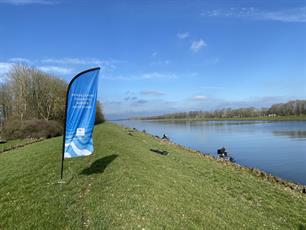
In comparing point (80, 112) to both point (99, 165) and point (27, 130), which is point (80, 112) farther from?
point (27, 130)

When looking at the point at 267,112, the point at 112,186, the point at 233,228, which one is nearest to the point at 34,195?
the point at 112,186

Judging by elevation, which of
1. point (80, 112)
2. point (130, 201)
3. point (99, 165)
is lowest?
point (130, 201)

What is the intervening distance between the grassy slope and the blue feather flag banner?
4.46ft

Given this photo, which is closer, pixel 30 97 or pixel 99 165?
pixel 99 165

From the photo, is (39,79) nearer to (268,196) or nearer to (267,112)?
(268,196)

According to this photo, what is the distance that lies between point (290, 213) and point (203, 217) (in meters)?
4.46

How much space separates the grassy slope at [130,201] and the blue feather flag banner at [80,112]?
1.36m

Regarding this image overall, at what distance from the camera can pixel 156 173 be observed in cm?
1305

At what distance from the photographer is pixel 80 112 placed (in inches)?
408

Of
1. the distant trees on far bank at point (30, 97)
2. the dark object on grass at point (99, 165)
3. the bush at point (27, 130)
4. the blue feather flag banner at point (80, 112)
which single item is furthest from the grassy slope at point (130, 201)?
the distant trees on far bank at point (30, 97)

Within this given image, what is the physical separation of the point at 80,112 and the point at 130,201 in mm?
3887

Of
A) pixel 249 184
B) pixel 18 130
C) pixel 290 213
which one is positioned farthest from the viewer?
pixel 18 130

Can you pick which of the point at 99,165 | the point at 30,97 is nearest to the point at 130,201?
the point at 99,165

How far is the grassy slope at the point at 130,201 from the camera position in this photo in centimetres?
723
